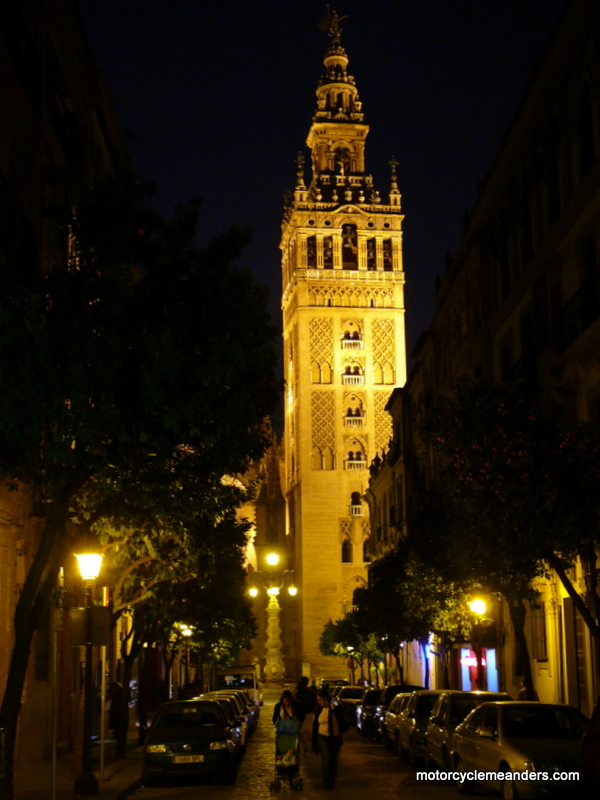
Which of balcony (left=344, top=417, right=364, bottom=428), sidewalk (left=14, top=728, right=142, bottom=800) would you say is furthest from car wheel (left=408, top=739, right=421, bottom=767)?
balcony (left=344, top=417, right=364, bottom=428)

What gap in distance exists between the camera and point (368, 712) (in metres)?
31.5

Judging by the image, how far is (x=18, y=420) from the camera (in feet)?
46.4

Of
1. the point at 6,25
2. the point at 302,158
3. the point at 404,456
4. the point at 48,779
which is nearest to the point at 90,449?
the point at 48,779

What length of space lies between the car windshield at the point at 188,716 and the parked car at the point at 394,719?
5.50m

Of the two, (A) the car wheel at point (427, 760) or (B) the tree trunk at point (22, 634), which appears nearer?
(B) the tree trunk at point (22, 634)

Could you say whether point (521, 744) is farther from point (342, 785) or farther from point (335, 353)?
point (335, 353)

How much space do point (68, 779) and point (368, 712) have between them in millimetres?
13389

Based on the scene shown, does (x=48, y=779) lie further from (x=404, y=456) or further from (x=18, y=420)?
(x=404, y=456)

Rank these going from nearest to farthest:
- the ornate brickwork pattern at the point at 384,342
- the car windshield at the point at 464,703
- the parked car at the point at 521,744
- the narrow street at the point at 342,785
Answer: the parked car at the point at 521,744
the narrow street at the point at 342,785
the car windshield at the point at 464,703
the ornate brickwork pattern at the point at 384,342

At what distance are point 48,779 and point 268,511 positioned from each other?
274ft

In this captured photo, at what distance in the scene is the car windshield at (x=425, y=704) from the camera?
22516mm

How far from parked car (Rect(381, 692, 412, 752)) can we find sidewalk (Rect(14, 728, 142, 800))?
18.8 feet

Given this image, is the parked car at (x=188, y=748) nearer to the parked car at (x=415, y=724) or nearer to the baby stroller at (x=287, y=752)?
the baby stroller at (x=287, y=752)

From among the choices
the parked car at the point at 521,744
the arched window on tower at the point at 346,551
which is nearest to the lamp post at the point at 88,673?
the parked car at the point at 521,744
